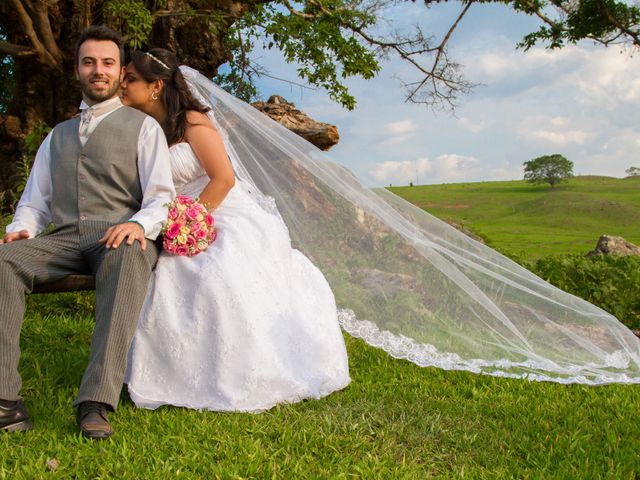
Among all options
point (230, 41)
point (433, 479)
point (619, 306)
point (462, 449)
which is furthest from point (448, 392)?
point (230, 41)

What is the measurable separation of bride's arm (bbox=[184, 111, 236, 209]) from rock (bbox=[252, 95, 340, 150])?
170 inches

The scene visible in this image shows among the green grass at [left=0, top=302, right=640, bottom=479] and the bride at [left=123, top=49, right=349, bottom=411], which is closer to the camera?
the green grass at [left=0, top=302, right=640, bottom=479]

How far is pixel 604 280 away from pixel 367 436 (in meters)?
4.59

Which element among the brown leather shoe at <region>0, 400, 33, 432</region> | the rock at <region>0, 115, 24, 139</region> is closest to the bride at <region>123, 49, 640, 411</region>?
the brown leather shoe at <region>0, 400, 33, 432</region>

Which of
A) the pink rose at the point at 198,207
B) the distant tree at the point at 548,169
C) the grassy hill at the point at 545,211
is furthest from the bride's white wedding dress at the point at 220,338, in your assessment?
the distant tree at the point at 548,169

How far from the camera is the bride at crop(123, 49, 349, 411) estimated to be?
3.56 meters

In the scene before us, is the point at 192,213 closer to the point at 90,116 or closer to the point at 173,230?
the point at 173,230

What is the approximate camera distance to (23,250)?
11.2 feet

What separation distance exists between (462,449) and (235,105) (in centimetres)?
273

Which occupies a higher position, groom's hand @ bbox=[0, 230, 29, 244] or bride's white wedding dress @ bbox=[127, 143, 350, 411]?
groom's hand @ bbox=[0, 230, 29, 244]

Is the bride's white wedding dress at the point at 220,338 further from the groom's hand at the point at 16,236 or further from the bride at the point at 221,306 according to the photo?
the groom's hand at the point at 16,236

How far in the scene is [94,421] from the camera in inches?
123

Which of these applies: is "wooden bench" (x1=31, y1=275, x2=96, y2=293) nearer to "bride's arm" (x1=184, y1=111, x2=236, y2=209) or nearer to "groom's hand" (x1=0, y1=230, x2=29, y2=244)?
"groom's hand" (x1=0, y1=230, x2=29, y2=244)

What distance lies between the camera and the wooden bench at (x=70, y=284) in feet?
11.6
